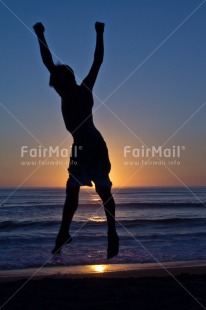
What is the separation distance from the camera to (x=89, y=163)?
11.8 feet

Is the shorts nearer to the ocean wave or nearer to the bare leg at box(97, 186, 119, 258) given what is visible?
the bare leg at box(97, 186, 119, 258)

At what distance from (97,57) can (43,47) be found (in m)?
0.43

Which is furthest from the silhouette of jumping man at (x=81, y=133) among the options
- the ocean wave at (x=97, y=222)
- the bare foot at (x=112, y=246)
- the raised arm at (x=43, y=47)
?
the ocean wave at (x=97, y=222)

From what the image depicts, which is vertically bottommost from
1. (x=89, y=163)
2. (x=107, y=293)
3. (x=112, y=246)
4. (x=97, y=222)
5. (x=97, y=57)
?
(x=97, y=222)

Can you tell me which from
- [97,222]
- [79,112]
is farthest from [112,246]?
[97,222]

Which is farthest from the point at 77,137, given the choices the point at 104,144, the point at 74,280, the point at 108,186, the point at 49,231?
the point at 49,231

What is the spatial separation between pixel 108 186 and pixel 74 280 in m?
2.35

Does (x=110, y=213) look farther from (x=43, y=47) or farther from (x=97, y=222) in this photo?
(x=97, y=222)

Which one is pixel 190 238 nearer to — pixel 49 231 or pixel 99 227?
pixel 99 227

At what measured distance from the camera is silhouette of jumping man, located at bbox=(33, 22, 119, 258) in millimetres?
3578

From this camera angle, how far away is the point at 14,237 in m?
16.0

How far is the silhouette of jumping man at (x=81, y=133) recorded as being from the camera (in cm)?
358

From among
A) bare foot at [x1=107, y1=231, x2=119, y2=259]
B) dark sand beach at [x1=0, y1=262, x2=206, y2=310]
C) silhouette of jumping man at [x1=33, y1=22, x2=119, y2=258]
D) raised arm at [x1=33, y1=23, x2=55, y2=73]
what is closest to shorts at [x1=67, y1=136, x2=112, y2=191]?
silhouette of jumping man at [x1=33, y1=22, x2=119, y2=258]

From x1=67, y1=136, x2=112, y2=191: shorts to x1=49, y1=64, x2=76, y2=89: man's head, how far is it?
48cm
